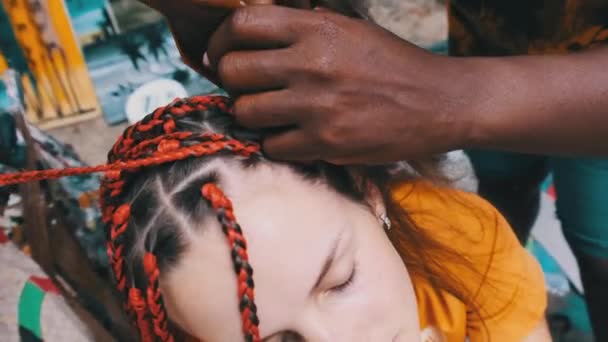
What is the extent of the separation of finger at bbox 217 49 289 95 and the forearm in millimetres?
207

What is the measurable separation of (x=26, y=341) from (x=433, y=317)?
63 centimetres

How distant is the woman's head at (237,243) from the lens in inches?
24.8

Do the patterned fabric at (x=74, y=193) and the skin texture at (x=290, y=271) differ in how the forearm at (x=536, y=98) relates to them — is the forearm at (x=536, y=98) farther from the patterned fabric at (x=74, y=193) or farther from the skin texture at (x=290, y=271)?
the patterned fabric at (x=74, y=193)

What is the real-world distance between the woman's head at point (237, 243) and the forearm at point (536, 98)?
0.67 ft

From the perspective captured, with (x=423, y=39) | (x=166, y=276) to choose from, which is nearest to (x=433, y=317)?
(x=166, y=276)

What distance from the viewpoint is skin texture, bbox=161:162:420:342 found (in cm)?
63

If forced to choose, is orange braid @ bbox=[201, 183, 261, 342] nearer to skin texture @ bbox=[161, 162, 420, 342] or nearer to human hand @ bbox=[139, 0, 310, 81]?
skin texture @ bbox=[161, 162, 420, 342]

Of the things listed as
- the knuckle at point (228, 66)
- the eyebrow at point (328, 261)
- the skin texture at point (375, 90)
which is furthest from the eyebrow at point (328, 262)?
the knuckle at point (228, 66)

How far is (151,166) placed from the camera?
67cm

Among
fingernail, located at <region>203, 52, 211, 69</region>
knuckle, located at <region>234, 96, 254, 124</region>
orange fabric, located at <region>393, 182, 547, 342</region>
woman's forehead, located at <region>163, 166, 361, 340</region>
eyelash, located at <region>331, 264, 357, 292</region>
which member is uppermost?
fingernail, located at <region>203, 52, 211, 69</region>

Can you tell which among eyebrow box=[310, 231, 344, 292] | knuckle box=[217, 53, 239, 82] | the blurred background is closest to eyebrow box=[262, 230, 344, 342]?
eyebrow box=[310, 231, 344, 292]

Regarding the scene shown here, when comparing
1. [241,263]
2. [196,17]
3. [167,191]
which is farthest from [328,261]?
[196,17]

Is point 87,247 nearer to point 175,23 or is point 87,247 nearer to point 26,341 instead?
point 26,341

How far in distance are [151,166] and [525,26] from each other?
68cm
